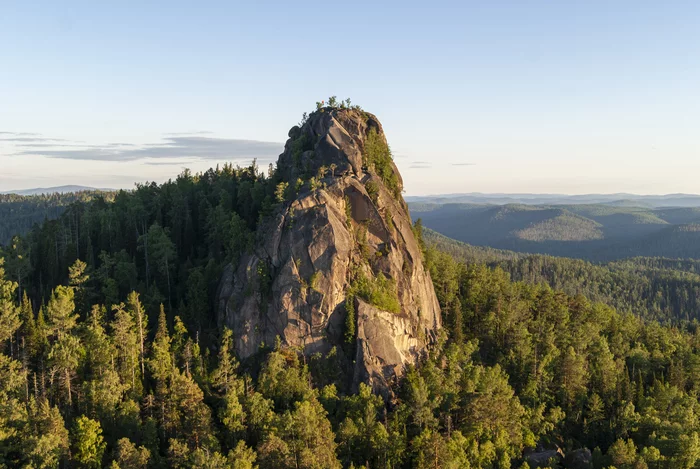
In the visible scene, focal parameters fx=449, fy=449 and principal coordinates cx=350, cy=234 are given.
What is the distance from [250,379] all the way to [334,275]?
20.7m

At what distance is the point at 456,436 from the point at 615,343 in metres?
61.4

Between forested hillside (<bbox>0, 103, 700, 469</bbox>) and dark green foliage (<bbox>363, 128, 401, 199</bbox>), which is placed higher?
dark green foliage (<bbox>363, 128, 401, 199</bbox>)

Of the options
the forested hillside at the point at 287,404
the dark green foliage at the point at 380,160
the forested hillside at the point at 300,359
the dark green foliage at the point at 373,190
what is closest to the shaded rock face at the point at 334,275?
the dark green foliage at the point at 373,190

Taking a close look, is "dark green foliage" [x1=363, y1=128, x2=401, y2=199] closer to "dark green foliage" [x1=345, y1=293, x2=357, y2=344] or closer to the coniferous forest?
the coniferous forest

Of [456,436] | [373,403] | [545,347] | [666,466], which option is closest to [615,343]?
[545,347]

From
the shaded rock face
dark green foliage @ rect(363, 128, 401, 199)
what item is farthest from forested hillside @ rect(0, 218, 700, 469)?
dark green foliage @ rect(363, 128, 401, 199)

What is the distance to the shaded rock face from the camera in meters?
73.5

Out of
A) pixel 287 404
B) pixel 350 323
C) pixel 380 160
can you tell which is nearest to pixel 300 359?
pixel 287 404

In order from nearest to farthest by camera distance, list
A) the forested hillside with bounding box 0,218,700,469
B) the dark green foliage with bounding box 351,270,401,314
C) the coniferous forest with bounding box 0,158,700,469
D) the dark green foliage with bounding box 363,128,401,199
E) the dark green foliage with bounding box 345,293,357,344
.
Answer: the forested hillside with bounding box 0,218,700,469 → the coniferous forest with bounding box 0,158,700,469 → the dark green foliage with bounding box 345,293,357,344 → the dark green foliage with bounding box 351,270,401,314 → the dark green foliage with bounding box 363,128,401,199

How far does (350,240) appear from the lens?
77.8 m

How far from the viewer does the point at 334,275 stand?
245ft

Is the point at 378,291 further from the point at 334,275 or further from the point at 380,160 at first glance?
the point at 380,160

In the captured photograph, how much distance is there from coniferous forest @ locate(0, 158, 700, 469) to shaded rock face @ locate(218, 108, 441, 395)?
3252 mm

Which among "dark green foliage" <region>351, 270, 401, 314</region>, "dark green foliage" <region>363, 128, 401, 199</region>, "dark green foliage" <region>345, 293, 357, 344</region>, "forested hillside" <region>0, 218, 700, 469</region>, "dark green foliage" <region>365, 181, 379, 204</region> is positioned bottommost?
"forested hillside" <region>0, 218, 700, 469</region>
